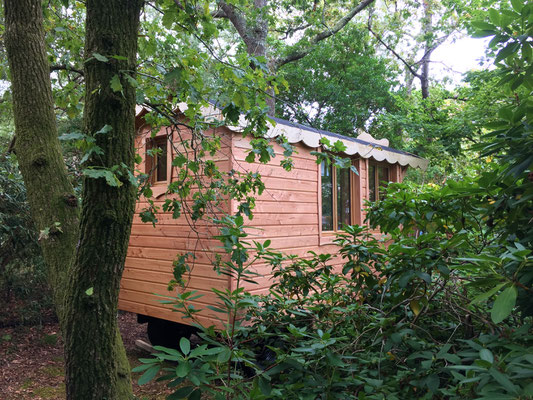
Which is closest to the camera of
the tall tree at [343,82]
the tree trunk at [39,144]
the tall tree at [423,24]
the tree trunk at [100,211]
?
the tree trunk at [100,211]

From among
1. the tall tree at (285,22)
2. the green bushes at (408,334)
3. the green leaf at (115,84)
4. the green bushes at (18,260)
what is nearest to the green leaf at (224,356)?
the green bushes at (408,334)

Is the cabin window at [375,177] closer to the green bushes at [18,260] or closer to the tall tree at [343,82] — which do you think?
the green bushes at [18,260]

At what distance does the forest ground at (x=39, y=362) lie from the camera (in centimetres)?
415

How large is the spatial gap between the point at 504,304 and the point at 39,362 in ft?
18.6

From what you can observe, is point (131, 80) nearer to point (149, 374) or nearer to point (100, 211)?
point (100, 211)

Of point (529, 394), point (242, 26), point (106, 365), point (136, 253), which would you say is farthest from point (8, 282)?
point (242, 26)

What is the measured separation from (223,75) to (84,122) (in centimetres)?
93

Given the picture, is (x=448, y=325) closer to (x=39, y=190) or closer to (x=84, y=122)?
(x=84, y=122)

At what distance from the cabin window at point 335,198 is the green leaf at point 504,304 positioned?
4598mm

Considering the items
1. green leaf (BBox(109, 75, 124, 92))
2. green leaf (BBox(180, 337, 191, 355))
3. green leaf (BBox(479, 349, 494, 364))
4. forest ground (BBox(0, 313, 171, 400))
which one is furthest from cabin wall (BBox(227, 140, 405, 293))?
green leaf (BBox(479, 349, 494, 364))

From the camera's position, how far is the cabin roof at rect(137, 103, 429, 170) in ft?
14.1

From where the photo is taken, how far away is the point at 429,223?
1.95 m

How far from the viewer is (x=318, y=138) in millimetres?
5176

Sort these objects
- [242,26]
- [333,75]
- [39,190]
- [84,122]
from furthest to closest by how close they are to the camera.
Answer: [333,75] < [242,26] < [39,190] < [84,122]
